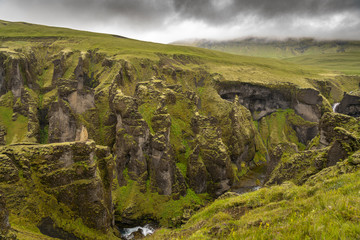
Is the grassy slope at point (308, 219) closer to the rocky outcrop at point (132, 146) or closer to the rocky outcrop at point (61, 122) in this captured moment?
the rocky outcrop at point (132, 146)

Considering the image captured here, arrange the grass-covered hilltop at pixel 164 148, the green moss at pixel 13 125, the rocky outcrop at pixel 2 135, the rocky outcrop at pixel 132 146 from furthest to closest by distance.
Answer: the green moss at pixel 13 125 < the rocky outcrop at pixel 2 135 < the rocky outcrop at pixel 132 146 < the grass-covered hilltop at pixel 164 148

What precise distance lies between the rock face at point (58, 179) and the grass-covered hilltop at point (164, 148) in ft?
0.44

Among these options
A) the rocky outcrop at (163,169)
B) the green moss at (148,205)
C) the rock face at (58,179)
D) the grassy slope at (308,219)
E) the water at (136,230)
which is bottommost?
the water at (136,230)

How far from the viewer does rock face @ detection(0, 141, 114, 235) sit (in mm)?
24656

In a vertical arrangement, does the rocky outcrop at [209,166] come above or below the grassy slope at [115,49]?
below

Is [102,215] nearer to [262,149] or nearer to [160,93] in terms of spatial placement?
[160,93]

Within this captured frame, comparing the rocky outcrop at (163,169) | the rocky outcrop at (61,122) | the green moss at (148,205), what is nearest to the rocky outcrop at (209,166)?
the rocky outcrop at (163,169)

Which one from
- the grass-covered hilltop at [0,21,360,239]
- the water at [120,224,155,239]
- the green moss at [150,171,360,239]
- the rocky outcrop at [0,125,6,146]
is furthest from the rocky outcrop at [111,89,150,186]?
the rocky outcrop at [0,125,6,146]

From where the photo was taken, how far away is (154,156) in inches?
1944

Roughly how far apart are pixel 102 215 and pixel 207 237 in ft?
81.4

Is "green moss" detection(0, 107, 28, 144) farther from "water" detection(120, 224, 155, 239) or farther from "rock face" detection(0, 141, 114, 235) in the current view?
"rock face" detection(0, 141, 114, 235)

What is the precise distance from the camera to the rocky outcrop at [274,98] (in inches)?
3875

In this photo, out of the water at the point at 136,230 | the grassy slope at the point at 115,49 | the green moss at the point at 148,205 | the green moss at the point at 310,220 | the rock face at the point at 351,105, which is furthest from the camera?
the grassy slope at the point at 115,49

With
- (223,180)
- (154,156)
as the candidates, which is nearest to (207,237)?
(154,156)
